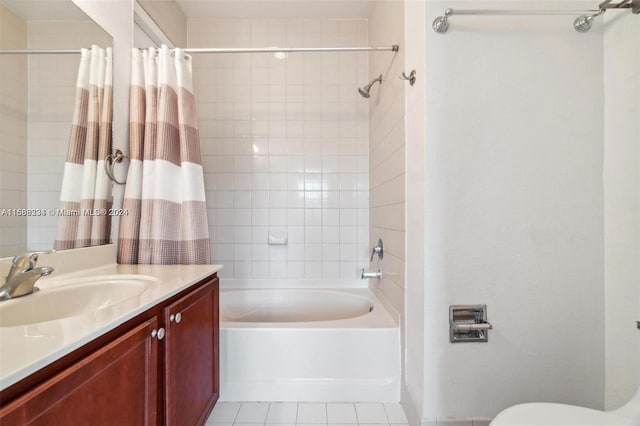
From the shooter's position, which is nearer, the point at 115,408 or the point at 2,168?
the point at 115,408

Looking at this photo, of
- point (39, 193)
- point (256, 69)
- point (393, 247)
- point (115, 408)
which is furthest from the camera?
point (256, 69)

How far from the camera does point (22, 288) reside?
2.71ft

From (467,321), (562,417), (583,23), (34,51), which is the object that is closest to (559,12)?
(583,23)

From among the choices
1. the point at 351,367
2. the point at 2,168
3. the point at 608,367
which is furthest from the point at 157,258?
the point at 608,367

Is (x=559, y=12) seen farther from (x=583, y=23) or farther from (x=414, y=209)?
(x=414, y=209)

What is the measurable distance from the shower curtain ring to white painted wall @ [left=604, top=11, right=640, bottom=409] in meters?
2.21

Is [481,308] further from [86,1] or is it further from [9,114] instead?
[86,1]

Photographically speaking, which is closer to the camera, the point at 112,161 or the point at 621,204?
the point at 621,204

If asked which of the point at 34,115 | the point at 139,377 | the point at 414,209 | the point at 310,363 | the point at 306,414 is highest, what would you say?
the point at 34,115

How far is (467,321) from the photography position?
1178mm

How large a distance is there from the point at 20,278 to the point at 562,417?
1637 millimetres

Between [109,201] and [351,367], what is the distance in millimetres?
1533

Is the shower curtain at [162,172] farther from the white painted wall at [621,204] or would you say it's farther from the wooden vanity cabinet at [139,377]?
the white painted wall at [621,204]

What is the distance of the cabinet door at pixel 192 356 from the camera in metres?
0.91
